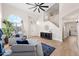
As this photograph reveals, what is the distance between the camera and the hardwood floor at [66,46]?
2033 mm

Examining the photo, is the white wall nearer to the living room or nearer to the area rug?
the living room

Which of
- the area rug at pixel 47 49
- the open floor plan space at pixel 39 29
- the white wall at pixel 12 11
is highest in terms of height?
the white wall at pixel 12 11

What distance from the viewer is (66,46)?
2043mm

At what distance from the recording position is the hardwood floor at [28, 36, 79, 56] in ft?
6.67

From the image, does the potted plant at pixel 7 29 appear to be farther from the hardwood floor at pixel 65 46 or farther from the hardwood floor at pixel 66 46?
the hardwood floor at pixel 66 46

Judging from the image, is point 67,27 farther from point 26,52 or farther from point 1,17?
point 1,17

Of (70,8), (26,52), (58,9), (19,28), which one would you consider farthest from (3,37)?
(70,8)

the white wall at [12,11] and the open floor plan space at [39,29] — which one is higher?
the white wall at [12,11]

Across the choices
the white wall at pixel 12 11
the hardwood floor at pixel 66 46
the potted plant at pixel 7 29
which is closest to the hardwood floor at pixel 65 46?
the hardwood floor at pixel 66 46

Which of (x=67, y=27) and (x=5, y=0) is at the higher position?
(x=5, y=0)

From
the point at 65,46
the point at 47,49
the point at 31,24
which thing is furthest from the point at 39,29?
the point at 65,46

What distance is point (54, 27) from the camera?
2055mm

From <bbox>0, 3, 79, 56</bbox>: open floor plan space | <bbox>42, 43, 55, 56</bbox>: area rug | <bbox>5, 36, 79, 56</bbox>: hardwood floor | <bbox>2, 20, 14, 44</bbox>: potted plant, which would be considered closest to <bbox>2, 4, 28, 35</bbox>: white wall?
<bbox>0, 3, 79, 56</bbox>: open floor plan space

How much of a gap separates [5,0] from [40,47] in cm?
109
